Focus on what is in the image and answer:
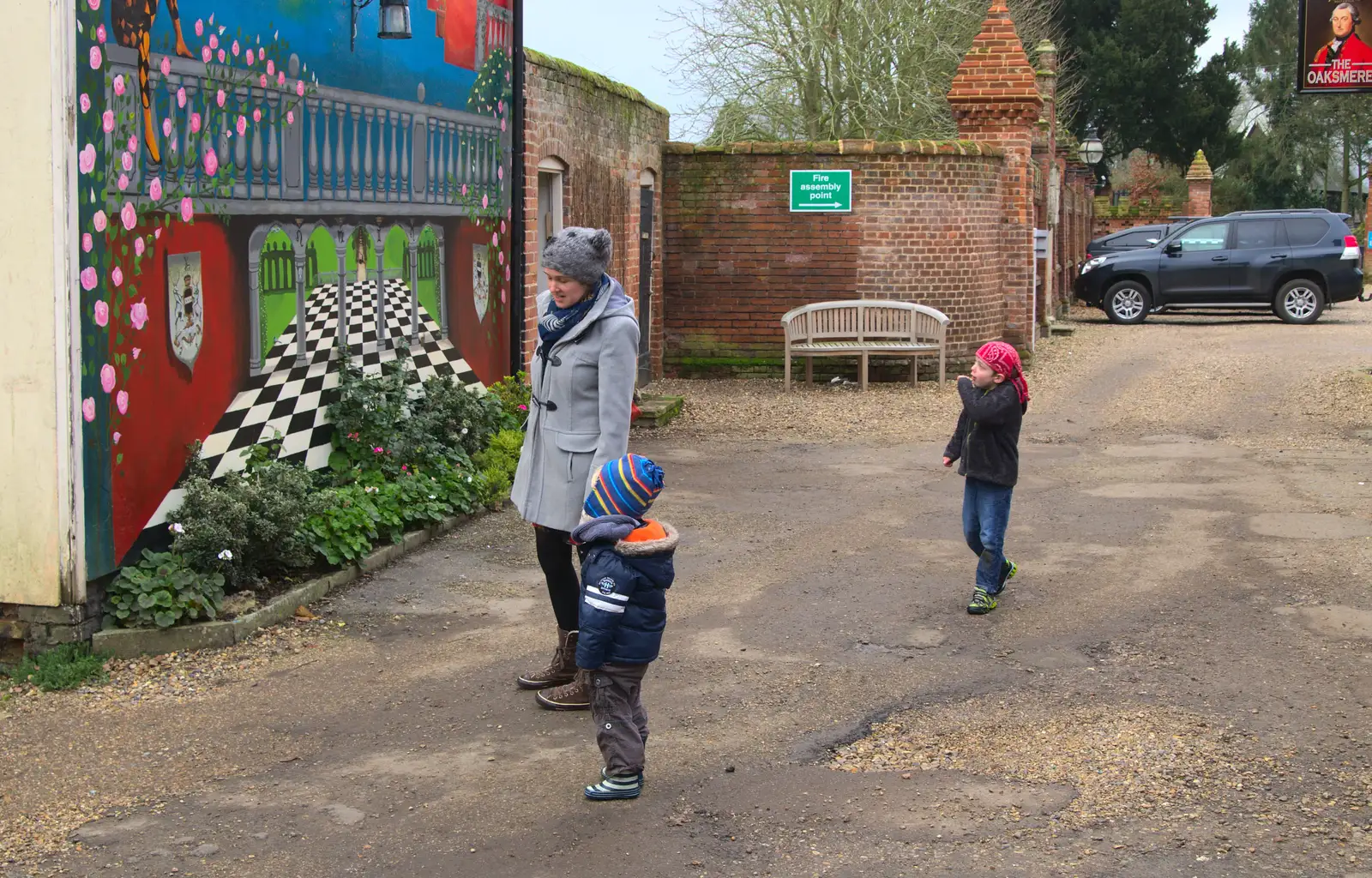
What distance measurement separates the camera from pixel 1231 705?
5664mm

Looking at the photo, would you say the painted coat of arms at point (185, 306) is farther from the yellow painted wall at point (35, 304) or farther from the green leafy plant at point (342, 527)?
the green leafy plant at point (342, 527)

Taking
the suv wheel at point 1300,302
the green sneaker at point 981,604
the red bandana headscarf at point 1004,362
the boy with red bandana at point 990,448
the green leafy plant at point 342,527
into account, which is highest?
the suv wheel at point 1300,302

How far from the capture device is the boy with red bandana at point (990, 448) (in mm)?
7055

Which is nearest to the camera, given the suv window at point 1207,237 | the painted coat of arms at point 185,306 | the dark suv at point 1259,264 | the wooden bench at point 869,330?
the painted coat of arms at point 185,306

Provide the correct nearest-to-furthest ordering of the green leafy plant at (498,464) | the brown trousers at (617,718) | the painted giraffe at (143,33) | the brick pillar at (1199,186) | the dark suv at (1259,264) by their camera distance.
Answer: the brown trousers at (617,718)
the painted giraffe at (143,33)
the green leafy plant at (498,464)
the dark suv at (1259,264)
the brick pillar at (1199,186)

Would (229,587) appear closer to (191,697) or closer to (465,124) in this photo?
(191,697)

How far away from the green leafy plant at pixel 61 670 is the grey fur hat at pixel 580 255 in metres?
2.57

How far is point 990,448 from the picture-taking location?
23.2 feet

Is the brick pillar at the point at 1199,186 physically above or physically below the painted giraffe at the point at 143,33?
above

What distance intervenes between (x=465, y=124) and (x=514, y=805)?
6646mm

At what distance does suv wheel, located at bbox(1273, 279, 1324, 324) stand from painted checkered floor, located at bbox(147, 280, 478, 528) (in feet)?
61.8

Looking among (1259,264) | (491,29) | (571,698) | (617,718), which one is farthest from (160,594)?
(1259,264)

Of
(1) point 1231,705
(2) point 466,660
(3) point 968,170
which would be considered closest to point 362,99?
(2) point 466,660

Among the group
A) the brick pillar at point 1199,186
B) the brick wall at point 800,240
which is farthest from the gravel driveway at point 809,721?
the brick pillar at point 1199,186
